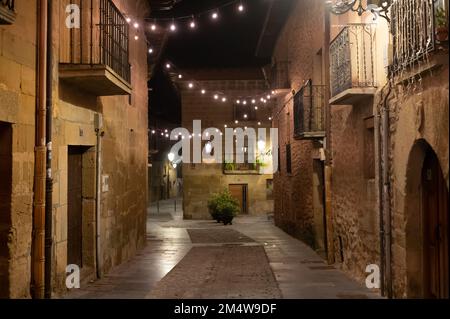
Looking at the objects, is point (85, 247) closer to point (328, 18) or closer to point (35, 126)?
point (35, 126)

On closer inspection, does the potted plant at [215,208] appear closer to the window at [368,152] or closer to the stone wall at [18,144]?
the window at [368,152]

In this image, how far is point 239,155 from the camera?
29484mm

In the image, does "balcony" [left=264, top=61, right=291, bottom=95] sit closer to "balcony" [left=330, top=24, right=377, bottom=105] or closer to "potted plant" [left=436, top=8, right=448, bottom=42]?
"balcony" [left=330, top=24, right=377, bottom=105]

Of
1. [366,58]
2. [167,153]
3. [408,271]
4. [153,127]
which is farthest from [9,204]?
[167,153]

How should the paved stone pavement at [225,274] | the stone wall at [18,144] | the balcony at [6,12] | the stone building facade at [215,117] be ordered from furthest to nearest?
the stone building facade at [215,117] → the paved stone pavement at [225,274] → the stone wall at [18,144] → the balcony at [6,12]

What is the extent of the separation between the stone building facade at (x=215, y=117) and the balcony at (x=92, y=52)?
766 inches

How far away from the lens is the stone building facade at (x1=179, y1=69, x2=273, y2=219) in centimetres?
2914

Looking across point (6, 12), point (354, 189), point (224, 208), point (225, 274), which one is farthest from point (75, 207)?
point (224, 208)

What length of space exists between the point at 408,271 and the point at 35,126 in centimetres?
498

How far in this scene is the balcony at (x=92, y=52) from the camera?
7594 millimetres

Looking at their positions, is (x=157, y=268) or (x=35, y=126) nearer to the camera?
(x=35, y=126)

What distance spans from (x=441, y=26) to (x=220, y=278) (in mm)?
5715

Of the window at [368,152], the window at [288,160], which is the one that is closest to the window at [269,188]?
the window at [288,160]

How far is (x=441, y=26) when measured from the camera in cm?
525
